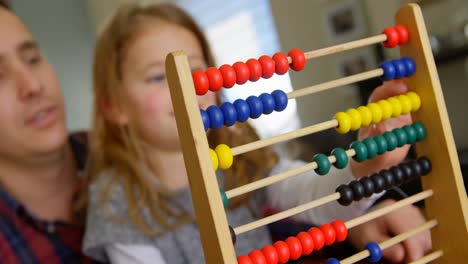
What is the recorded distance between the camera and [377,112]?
1.83 feet

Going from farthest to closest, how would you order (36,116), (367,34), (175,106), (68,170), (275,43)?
1. (275,43)
2. (367,34)
3. (68,170)
4. (36,116)
5. (175,106)

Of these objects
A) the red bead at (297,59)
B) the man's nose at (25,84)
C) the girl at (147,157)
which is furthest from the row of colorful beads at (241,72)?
the man's nose at (25,84)

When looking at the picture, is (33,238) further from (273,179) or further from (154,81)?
(273,179)

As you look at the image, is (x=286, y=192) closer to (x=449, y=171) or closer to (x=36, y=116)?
(x=449, y=171)

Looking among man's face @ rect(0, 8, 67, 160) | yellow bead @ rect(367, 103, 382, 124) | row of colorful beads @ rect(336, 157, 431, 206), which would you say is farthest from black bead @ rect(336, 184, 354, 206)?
man's face @ rect(0, 8, 67, 160)

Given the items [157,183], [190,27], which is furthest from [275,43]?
[157,183]

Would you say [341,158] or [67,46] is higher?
[67,46]

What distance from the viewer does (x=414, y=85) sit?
58cm

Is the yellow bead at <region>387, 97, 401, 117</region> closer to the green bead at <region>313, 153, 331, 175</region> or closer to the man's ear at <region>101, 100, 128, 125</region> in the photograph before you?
the green bead at <region>313, 153, 331, 175</region>

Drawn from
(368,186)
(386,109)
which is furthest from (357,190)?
(386,109)

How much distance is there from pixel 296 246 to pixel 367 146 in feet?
0.54

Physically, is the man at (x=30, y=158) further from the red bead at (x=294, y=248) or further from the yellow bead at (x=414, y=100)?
the yellow bead at (x=414, y=100)

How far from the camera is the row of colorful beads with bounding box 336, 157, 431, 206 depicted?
540 mm

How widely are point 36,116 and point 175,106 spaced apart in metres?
0.66
